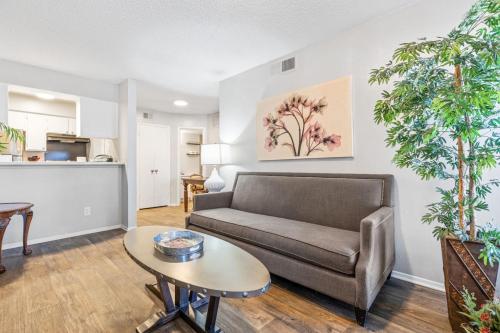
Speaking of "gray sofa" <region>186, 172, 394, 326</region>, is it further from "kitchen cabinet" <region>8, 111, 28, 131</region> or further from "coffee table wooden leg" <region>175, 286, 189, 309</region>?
"kitchen cabinet" <region>8, 111, 28, 131</region>

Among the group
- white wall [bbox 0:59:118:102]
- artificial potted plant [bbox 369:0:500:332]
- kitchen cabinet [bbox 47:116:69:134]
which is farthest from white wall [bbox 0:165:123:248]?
artificial potted plant [bbox 369:0:500:332]

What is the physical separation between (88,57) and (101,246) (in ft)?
7.63

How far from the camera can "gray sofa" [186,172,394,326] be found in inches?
60.7

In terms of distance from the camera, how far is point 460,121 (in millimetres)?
1372

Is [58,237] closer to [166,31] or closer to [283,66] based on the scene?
[166,31]

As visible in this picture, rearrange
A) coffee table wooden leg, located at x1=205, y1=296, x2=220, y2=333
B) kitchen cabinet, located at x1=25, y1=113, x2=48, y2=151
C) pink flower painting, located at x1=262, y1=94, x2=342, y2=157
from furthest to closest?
kitchen cabinet, located at x1=25, y1=113, x2=48, y2=151 → pink flower painting, located at x1=262, y1=94, x2=342, y2=157 → coffee table wooden leg, located at x1=205, y1=296, x2=220, y2=333

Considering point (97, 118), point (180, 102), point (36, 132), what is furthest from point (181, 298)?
point (36, 132)

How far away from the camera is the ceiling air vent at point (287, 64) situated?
289 cm

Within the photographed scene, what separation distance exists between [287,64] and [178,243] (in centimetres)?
238

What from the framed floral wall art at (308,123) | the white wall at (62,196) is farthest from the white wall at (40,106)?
the framed floral wall art at (308,123)

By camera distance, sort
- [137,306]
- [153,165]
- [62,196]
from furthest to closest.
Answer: [153,165] < [62,196] < [137,306]

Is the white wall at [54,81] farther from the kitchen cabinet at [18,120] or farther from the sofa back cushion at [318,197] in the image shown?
the sofa back cushion at [318,197]

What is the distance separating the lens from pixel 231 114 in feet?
12.0

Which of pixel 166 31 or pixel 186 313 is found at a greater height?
pixel 166 31
